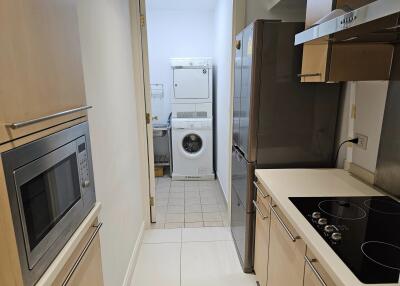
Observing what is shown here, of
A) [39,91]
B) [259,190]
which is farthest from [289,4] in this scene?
[39,91]

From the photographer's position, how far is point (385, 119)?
149 cm

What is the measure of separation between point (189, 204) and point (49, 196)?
2645mm

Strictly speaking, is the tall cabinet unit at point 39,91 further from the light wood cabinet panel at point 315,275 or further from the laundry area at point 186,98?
the laundry area at point 186,98

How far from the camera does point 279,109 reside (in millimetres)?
1875

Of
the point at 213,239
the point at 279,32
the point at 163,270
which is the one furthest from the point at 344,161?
the point at 163,270

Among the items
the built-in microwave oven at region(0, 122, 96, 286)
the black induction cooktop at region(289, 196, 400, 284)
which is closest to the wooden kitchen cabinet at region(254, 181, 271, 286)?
the black induction cooktop at region(289, 196, 400, 284)

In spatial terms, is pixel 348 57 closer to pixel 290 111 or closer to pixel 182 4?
pixel 290 111

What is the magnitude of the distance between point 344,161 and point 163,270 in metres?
1.60

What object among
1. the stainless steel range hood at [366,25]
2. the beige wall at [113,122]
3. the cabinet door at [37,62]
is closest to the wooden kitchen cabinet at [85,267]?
the beige wall at [113,122]

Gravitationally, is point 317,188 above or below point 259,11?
below

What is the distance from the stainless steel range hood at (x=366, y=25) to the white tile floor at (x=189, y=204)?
219cm

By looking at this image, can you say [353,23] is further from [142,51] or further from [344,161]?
[142,51]

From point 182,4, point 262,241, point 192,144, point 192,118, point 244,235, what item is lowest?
point 244,235

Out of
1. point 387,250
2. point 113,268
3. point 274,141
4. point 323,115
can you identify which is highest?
point 323,115
